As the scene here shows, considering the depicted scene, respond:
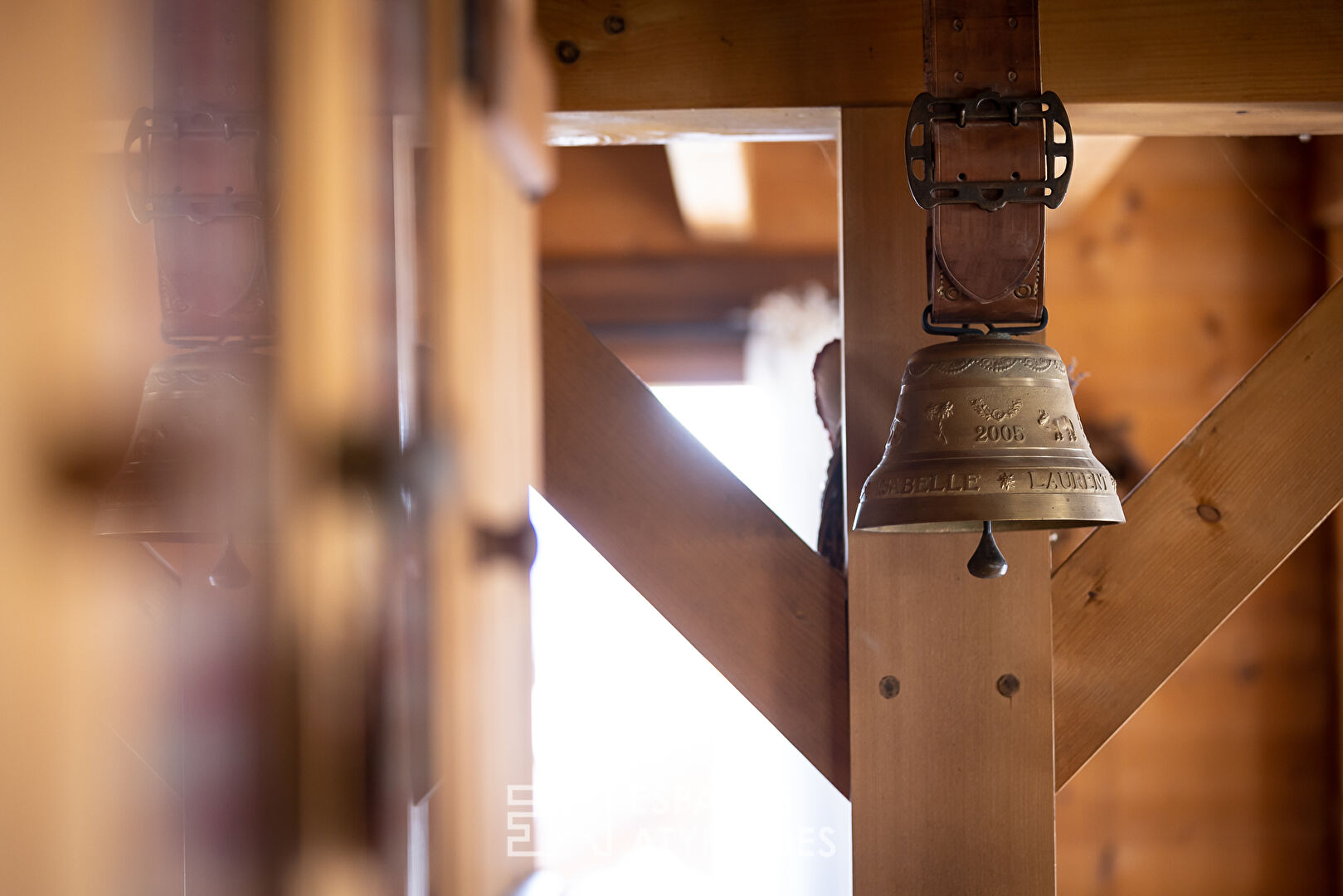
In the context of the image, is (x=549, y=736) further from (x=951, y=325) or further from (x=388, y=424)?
(x=388, y=424)

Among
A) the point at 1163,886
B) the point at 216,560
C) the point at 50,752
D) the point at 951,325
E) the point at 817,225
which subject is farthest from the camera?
the point at 817,225

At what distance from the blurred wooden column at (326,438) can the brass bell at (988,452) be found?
800 mm

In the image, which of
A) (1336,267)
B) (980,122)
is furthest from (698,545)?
(1336,267)

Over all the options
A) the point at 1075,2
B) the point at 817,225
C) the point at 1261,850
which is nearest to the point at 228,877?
the point at 1075,2

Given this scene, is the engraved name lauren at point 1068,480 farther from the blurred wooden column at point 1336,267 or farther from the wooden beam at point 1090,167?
the blurred wooden column at point 1336,267

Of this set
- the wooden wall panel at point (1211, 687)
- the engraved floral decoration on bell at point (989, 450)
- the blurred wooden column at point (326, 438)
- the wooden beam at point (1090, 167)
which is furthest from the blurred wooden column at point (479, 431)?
the wooden wall panel at point (1211, 687)

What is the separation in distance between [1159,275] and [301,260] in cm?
254

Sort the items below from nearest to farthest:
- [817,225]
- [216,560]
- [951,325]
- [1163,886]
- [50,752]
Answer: [50,752], [216,560], [951,325], [1163,886], [817,225]

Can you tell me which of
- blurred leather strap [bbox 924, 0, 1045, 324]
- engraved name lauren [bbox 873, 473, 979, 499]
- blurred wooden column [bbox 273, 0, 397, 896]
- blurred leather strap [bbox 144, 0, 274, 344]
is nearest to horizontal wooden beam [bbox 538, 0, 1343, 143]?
blurred leather strap [bbox 924, 0, 1045, 324]

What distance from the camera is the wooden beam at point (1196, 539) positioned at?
1.27 metres

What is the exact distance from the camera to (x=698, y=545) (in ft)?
4.23

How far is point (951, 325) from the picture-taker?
4.00ft

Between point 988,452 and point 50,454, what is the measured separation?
Answer: 89 centimetres

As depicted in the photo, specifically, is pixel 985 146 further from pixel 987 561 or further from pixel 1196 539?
pixel 1196 539
